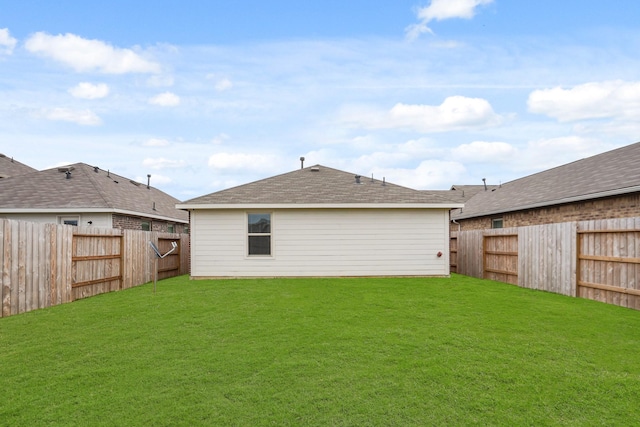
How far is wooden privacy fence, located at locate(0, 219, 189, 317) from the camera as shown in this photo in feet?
25.8

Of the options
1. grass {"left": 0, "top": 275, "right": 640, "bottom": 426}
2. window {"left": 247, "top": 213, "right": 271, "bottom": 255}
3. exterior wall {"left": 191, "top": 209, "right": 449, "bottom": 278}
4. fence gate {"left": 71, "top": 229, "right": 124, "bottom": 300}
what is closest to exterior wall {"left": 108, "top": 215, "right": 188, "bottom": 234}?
exterior wall {"left": 191, "top": 209, "right": 449, "bottom": 278}

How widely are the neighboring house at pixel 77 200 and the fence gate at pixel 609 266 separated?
15358 mm

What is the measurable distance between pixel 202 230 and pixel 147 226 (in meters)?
6.88

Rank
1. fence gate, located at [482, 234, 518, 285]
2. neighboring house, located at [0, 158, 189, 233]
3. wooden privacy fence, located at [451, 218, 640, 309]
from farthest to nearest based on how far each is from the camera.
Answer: neighboring house, located at [0, 158, 189, 233] → fence gate, located at [482, 234, 518, 285] → wooden privacy fence, located at [451, 218, 640, 309]

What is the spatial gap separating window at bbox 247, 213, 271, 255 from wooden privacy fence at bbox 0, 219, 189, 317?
3.31 m

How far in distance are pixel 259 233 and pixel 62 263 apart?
6075 mm

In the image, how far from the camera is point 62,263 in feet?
30.7

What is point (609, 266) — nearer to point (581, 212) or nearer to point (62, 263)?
point (581, 212)

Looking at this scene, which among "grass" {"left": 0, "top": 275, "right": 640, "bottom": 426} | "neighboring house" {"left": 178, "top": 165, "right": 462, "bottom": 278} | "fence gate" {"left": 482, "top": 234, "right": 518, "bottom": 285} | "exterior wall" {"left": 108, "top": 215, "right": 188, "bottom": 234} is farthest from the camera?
"exterior wall" {"left": 108, "top": 215, "right": 188, "bottom": 234}

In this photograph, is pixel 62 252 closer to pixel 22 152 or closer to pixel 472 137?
pixel 472 137

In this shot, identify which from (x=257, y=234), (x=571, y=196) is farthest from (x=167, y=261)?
(x=571, y=196)

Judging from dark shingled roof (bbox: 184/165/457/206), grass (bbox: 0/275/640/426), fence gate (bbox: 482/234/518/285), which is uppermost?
dark shingled roof (bbox: 184/165/457/206)

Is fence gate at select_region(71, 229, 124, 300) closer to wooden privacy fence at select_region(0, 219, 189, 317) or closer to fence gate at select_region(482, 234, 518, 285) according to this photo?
wooden privacy fence at select_region(0, 219, 189, 317)

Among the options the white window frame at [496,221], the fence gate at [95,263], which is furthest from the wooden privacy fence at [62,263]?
the white window frame at [496,221]
